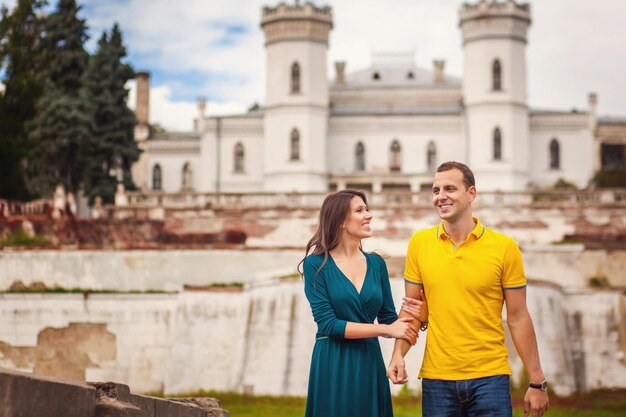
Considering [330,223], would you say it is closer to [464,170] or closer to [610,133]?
[464,170]

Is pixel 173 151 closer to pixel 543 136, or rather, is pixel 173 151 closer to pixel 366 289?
pixel 543 136

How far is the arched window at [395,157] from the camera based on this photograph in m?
55.4

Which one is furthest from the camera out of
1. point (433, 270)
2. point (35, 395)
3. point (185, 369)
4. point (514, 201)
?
point (514, 201)

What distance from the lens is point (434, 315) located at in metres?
6.49

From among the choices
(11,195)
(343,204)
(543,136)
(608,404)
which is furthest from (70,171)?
(343,204)

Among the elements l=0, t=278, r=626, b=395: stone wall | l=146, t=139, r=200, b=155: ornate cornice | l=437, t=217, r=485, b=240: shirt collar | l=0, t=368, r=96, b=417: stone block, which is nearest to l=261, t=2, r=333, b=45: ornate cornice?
l=146, t=139, r=200, b=155: ornate cornice

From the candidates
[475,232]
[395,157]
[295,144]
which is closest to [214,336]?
[475,232]

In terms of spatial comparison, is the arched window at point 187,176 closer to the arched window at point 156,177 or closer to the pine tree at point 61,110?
the arched window at point 156,177

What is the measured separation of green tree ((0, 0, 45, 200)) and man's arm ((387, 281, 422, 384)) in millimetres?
33914

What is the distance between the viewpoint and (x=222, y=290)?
84.0ft

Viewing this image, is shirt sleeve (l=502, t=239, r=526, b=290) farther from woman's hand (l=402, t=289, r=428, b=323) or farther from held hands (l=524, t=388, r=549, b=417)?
held hands (l=524, t=388, r=549, b=417)

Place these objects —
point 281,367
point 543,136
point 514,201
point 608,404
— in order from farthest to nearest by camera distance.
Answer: point 543,136 → point 514,201 → point 281,367 → point 608,404

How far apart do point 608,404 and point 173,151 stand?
40075 mm

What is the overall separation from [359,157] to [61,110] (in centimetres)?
2187
